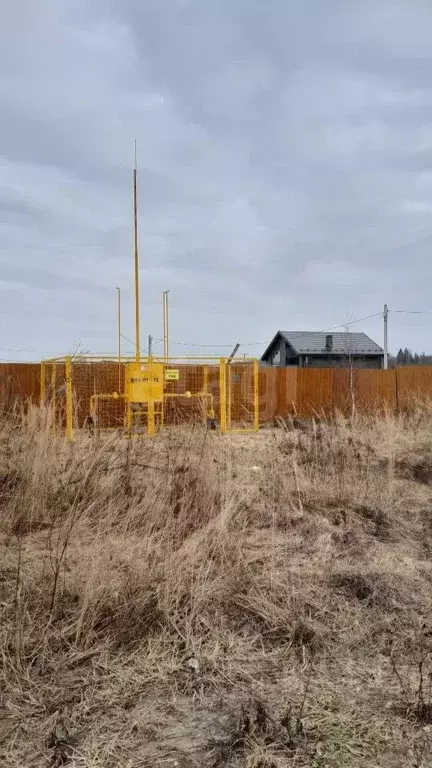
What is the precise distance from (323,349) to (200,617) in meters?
35.1

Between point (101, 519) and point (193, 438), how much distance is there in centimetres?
171

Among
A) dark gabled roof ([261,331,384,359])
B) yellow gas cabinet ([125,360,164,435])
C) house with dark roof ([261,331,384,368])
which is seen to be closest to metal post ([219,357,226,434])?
yellow gas cabinet ([125,360,164,435])

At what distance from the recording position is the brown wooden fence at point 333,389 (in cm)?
1962

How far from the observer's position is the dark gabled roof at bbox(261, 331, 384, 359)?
120 ft

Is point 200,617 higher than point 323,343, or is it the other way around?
point 323,343

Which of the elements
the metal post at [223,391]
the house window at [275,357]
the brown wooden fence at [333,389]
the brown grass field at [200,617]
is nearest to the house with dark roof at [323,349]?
the house window at [275,357]

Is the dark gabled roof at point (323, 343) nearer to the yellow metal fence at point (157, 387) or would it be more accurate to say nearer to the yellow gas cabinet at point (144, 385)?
the yellow metal fence at point (157, 387)

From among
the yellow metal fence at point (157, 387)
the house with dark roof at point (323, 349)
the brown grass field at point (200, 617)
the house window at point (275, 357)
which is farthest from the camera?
the house window at point (275, 357)

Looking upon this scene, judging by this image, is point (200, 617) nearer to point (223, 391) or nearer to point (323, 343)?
point (223, 391)

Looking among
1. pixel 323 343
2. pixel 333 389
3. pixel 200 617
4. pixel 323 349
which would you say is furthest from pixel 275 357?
pixel 200 617

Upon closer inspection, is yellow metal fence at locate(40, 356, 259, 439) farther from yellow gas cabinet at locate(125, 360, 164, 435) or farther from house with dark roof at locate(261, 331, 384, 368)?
house with dark roof at locate(261, 331, 384, 368)

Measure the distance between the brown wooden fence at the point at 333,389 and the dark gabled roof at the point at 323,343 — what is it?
1309 centimetres

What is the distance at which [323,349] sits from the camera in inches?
1479

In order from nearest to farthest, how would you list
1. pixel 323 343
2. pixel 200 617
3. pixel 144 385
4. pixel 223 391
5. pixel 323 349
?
pixel 200 617
pixel 144 385
pixel 223 391
pixel 323 349
pixel 323 343
